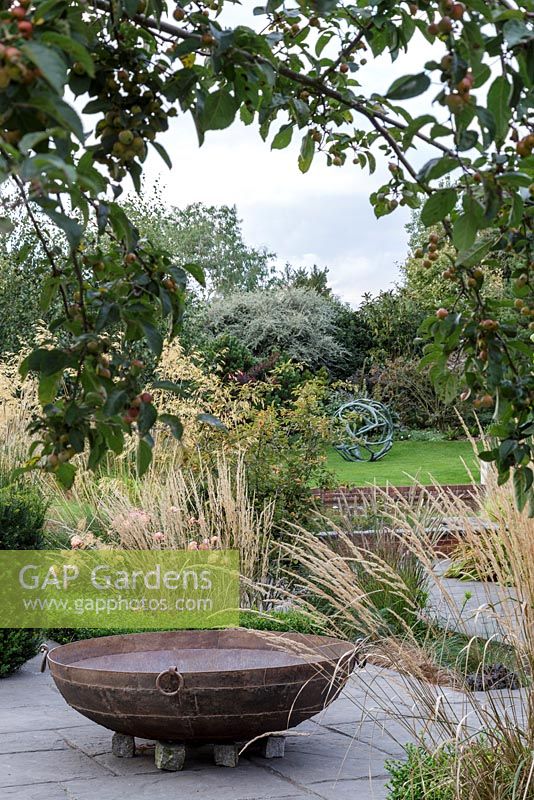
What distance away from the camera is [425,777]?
266cm

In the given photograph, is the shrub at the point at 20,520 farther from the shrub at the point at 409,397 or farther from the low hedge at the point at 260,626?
the shrub at the point at 409,397

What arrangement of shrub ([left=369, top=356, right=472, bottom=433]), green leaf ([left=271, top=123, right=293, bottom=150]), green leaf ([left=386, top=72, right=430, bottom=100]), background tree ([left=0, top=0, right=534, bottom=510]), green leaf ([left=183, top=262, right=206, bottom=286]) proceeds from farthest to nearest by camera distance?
1. shrub ([left=369, top=356, right=472, bottom=433])
2. green leaf ([left=271, top=123, right=293, bottom=150])
3. green leaf ([left=183, top=262, right=206, bottom=286])
4. green leaf ([left=386, top=72, right=430, bottom=100])
5. background tree ([left=0, top=0, right=534, bottom=510])

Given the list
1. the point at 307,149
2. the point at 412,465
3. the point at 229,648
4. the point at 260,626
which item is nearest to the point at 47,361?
the point at 307,149

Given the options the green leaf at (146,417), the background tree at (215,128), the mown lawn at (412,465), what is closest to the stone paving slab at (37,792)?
the background tree at (215,128)

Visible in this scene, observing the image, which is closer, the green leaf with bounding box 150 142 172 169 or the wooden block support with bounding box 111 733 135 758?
the green leaf with bounding box 150 142 172 169

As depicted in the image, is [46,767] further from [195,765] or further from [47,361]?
[47,361]

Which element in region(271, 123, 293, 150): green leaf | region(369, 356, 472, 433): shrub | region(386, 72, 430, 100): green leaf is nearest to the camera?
region(386, 72, 430, 100): green leaf

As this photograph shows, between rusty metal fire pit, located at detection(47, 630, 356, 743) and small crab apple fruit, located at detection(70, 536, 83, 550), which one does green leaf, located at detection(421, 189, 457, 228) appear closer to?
rusty metal fire pit, located at detection(47, 630, 356, 743)

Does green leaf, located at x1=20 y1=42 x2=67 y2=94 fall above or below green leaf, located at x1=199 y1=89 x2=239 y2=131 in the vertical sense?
below

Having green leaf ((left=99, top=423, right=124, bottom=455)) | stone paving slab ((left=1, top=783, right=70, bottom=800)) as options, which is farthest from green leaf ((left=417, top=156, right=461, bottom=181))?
stone paving slab ((left=1, top=783, right=70, bottom=800))

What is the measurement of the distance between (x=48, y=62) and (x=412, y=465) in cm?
1211

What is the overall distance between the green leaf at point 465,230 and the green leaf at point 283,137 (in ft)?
2.49

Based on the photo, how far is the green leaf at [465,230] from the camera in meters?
1.26

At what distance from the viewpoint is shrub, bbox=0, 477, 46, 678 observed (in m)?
4.75
